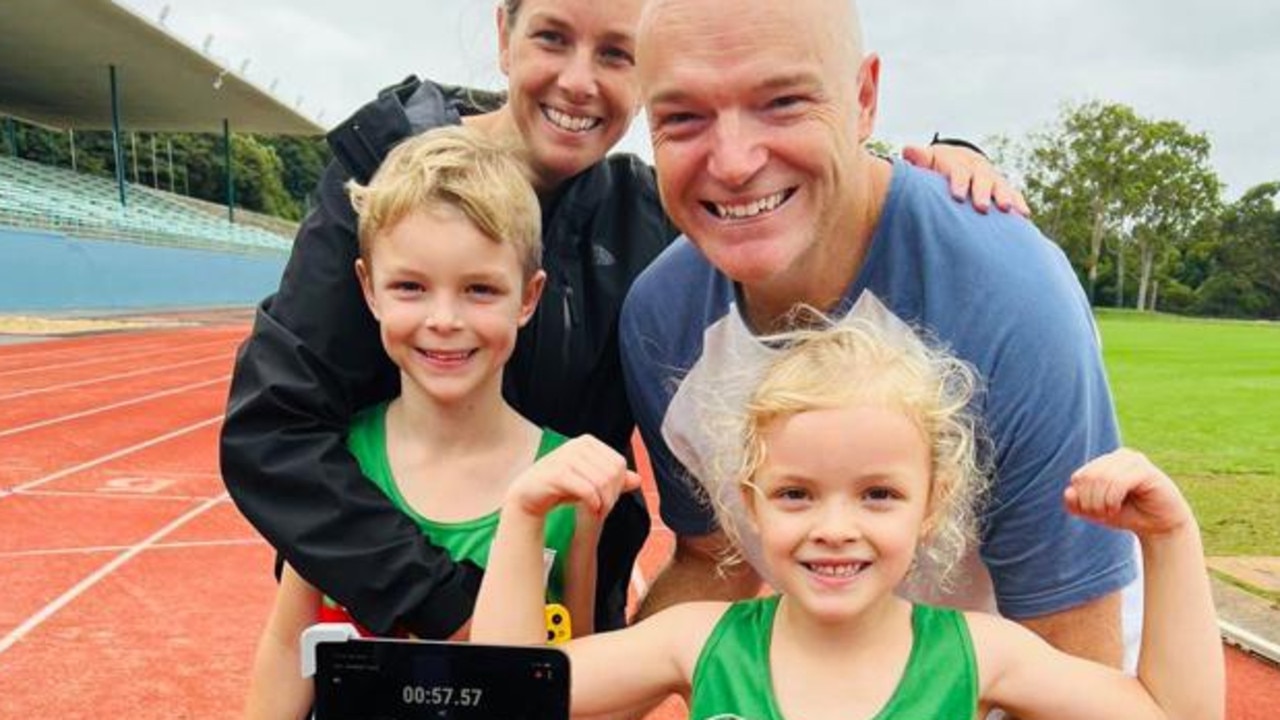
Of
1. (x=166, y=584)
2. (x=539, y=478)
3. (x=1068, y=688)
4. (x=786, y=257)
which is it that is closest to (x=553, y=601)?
(x=539, y=478)

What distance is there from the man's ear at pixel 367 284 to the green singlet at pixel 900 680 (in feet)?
2.77

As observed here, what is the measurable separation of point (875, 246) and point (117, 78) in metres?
31.2

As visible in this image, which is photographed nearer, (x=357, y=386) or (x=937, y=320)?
(x=937, y=320)

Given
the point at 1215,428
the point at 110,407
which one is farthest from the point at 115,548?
the point at 1215,428

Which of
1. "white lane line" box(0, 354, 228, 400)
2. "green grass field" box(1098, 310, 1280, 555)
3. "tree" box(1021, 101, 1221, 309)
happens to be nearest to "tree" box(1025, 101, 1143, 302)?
"tree" box(1021, 101, 1221, 309)

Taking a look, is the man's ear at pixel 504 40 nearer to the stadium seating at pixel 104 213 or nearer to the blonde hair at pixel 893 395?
the blonde hair at pixel 893 395

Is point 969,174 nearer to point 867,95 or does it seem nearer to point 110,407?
point 867,95

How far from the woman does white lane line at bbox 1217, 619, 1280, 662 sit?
3084 mm

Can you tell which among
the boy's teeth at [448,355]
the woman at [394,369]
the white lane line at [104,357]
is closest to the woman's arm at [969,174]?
the woman at [394,369]

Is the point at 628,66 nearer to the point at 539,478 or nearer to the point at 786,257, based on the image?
the point at 786,257

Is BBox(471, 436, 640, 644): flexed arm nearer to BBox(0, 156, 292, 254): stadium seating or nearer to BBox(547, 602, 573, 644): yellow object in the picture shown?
BBox(547, 602, 573, 644): yellow object

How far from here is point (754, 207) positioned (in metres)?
1.78

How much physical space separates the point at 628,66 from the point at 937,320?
857mm

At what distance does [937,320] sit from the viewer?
184 cm
